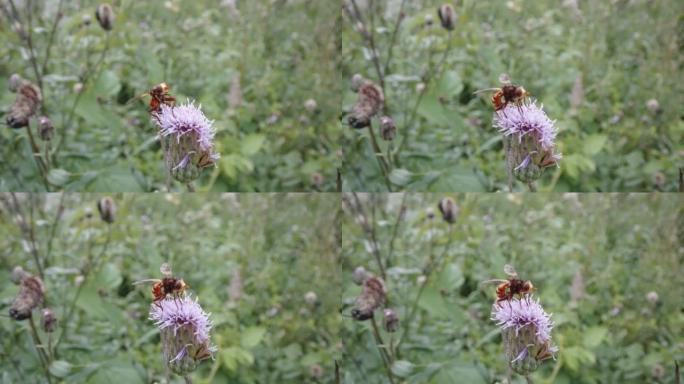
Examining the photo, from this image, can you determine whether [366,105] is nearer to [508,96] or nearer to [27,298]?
[508,96]

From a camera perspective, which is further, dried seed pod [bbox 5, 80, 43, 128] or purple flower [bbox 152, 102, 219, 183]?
dried seed pod [bbox 5, 80, 43, 128]

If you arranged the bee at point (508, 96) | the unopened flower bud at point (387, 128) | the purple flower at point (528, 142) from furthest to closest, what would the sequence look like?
the unopened flower bud at point (387, 128) → the bee at point (508, 96) → the purple flower at point (528, 142)

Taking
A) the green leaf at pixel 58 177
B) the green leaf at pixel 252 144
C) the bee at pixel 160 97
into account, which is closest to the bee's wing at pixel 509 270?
the green leaf at pixel 252 144

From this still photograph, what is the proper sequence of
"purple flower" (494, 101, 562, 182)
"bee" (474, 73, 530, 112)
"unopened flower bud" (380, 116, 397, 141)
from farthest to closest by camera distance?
1. "unopened flower bud" (380, 116, 397, 141)
2. "bee" (474, 73, 530, 112)
3. "purple flower" (494, 101, 562, 182)

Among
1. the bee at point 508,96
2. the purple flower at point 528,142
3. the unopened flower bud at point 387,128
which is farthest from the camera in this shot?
the unopened flower bud at point 387,128

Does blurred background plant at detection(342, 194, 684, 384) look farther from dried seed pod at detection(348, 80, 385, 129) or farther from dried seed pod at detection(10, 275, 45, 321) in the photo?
dried seed pod at detection(10, 275, 45, 321)

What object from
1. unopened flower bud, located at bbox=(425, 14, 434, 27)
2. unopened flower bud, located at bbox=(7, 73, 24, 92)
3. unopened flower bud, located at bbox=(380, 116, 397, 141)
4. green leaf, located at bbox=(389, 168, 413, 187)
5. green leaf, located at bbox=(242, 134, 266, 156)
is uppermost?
unopened flower bud, located at bbox=(425, 14, 434, 27)

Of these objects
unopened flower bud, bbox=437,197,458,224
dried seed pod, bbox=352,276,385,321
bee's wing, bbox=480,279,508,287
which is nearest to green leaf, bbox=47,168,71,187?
dried seed pod, bbox=352,276,385,321

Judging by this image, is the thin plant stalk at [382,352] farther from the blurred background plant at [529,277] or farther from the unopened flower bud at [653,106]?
the unopened flower bud at [653,106]
